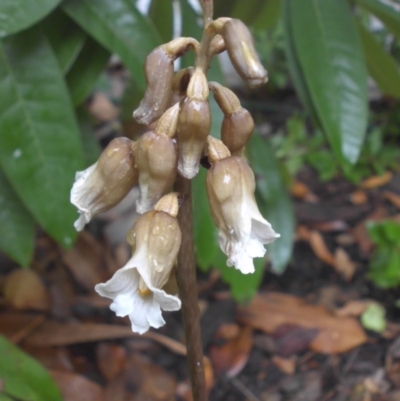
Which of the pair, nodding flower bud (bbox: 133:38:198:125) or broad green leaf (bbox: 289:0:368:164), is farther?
broad green leaf (bbox: 289:0:368:164)

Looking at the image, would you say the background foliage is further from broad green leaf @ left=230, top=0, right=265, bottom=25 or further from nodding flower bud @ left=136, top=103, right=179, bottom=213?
nodding flower bud @ left=136, top=103, right=179, bottom=213

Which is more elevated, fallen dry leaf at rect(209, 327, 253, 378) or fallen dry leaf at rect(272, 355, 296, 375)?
fallen dry leaf at rect(209, 327, 253, 378)

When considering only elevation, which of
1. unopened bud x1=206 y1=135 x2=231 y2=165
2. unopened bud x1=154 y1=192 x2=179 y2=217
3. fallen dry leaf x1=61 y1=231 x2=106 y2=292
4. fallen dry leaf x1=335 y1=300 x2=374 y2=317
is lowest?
fallen dry leaf x1=335 y1=300 x2=374 y2=317

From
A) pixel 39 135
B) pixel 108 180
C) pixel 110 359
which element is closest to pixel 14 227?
pixel 39 135

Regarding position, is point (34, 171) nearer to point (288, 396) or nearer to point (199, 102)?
point (199, 102)

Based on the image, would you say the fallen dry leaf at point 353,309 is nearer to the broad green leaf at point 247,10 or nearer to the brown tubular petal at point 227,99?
the broad green leaf at point 247,10

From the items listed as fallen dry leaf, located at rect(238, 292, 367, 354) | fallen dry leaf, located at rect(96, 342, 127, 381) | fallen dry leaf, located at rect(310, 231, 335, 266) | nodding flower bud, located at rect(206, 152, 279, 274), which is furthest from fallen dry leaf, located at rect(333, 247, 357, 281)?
nodding flower bud, located at rect(206, 152, 279, 274)

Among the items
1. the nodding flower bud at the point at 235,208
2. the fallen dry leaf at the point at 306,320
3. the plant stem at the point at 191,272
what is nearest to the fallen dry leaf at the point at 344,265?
the fallen dry leaf at the point at 306,320
